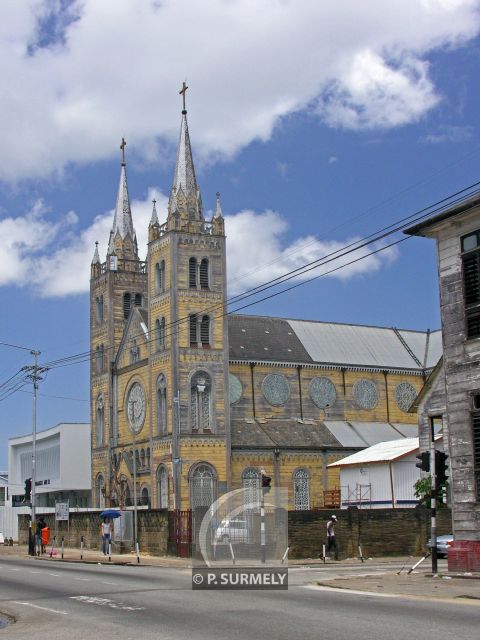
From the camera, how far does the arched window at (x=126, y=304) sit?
7956cm

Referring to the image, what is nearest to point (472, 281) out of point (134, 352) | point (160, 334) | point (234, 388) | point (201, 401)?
point (201, 401)

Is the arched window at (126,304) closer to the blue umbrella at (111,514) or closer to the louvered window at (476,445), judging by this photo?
the blue umbrella at (111,514)

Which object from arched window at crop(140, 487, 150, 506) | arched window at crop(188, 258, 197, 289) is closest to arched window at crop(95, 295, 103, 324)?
arched window at crop(188, 258, 197, 289)

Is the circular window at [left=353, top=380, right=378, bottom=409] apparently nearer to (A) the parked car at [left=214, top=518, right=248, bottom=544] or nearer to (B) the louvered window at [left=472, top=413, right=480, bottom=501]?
(A) the parked car at [left=214, top=518, right=248, bottom=544]

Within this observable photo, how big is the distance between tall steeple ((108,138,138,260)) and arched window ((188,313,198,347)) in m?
16.7

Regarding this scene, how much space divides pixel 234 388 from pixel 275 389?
4.03 meters

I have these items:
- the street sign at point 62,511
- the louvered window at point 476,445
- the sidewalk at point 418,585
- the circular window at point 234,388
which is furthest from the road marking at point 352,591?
the circular window at point 234,388

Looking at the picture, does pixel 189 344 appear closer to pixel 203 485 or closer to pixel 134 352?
pixel 134 352

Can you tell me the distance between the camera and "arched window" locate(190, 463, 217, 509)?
2509 inches

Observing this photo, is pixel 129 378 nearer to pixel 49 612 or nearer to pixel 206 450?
pixel 206 450

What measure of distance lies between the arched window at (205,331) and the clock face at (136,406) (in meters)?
6.90

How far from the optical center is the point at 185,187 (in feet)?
235

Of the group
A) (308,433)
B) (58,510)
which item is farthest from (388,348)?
(58,510)

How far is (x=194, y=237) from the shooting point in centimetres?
6906
